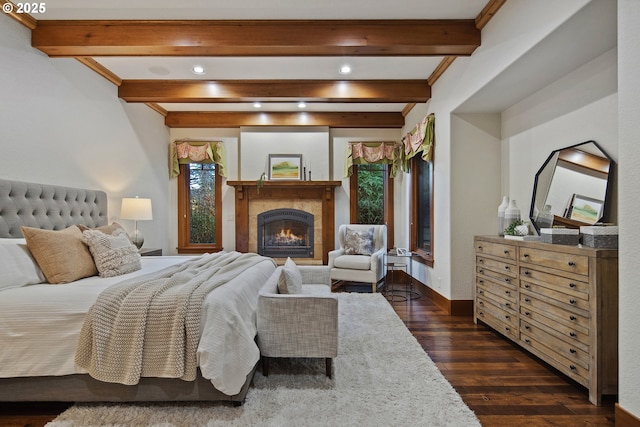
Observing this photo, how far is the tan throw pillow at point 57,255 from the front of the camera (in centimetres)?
227

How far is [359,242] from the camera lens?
16.8ft

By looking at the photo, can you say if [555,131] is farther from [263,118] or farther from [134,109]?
[134,109]

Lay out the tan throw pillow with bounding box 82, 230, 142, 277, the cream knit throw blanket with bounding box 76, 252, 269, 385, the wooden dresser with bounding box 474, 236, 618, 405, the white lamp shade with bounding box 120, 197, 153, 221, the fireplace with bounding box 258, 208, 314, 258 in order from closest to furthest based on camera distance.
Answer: the cream knit throw blanket with bounding box 76, 252, 269, 385 < the wooden dresser with bounding box 474, 236, 618, 405 < the tan throw pillow with bounding box 82, 230, 142, 277 < the white lamp shade with bounding box 120, 197, 153, 221 < the fireplace with bounding box 258, 208, 314, 258

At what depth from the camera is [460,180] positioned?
3.74 m

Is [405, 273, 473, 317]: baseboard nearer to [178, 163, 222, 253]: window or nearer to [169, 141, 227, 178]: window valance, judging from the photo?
[178, 163, 222, 253]: window

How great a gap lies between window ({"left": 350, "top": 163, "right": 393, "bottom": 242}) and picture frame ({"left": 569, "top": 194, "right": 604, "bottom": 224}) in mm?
3482

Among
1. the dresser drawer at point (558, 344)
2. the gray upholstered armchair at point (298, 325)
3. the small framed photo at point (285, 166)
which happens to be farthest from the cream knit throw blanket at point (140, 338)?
the small framed photo at point (285, 166)

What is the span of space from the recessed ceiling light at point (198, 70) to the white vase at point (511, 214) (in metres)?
3.69

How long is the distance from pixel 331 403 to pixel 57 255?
6.93ft

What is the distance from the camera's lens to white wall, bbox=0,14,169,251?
280 centimetres

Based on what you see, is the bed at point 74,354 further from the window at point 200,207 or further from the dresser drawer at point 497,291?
the window at point 200,207

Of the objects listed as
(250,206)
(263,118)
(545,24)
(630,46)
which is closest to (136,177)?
(250,206)

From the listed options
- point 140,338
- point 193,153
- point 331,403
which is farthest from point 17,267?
point 193,153

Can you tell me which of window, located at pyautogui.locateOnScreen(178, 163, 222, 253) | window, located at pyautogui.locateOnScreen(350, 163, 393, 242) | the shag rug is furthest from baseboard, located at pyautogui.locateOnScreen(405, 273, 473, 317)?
window, located at pyautogui.locateOnScreen(178, 163, 222, 253)
